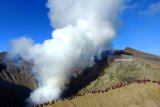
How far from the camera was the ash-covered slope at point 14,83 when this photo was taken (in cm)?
12344

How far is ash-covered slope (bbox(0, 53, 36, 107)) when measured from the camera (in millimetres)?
123438

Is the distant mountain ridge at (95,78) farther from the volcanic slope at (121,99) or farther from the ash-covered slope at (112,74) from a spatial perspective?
the volcanic slope at (121,99)

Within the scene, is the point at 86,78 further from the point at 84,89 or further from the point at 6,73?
the point at 6,73

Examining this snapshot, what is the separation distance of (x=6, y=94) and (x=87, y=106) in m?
62.6

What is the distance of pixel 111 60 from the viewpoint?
162m

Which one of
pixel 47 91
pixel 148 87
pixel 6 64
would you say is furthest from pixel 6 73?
pixel 148 87

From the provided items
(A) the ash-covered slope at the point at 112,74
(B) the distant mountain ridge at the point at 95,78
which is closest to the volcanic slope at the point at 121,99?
(B) the distant mountain ridge at the point at 95,78

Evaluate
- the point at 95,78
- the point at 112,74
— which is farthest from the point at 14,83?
the point at 112,74

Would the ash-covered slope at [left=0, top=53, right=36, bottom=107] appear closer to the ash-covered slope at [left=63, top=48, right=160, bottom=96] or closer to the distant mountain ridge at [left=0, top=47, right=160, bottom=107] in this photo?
the distant mountain ridge at [left=0, top=47, right=160, bottom=107]

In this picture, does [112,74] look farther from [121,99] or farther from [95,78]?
[121,99]

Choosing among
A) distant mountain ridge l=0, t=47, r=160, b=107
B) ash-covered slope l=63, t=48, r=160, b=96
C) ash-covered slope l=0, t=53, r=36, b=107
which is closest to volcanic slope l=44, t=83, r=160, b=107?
distant mountain ridge l=0, t=47, r=160, b=107

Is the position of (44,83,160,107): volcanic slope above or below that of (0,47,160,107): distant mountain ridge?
below

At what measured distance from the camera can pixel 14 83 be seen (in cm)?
16062

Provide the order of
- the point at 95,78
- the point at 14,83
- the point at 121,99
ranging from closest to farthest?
1. the point at 121,99
2. the point at 95,78
3. the point at 14,83
